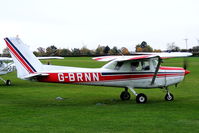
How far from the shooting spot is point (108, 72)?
50.8 feet

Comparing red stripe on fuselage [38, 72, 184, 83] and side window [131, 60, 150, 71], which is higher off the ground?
side window [131, 60, 150, 71]

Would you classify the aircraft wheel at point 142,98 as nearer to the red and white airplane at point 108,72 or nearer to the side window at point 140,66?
the red and white airplane at point 108,72

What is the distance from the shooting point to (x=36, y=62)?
15344 millimetres

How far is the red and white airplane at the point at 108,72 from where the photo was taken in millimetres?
15047

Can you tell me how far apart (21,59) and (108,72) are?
365 centimetres

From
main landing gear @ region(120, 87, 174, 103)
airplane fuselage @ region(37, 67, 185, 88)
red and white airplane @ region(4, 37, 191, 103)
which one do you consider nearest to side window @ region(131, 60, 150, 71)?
red and white airplane @ region(4, 37, 191, 103)

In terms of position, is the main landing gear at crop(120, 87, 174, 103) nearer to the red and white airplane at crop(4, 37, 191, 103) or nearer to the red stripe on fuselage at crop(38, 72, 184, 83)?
the red and white airplane at crop(4, 37, 191, 103)

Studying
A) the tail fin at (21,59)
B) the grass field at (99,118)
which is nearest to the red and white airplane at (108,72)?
the tail fin at (21,59)

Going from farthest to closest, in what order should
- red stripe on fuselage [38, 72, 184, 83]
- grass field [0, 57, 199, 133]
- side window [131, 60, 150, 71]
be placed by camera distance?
side window [131, 60, 150, 71] < red stripe on fuselage [38, 72, 184, 83] < grass field [0, 57, 199, 133]

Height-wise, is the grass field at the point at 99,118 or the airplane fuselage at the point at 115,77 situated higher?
the airplane fuselage at the point at 115,77

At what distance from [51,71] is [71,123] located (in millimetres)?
5043

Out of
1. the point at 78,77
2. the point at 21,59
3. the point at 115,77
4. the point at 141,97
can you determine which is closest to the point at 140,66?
the point at 115,77

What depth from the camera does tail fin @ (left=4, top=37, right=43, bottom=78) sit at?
1512 centimetres

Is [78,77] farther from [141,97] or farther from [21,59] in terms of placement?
[141,97]
